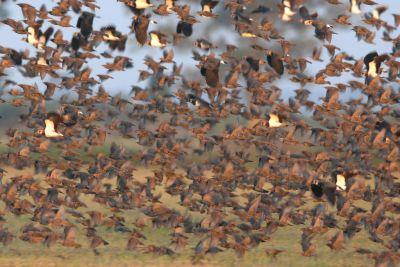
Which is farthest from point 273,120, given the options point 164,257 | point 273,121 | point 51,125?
point 51,125

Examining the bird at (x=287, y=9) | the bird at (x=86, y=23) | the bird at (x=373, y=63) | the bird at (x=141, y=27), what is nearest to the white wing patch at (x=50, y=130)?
the bird at (x=86, y=23)

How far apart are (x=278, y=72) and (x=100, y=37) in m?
4.37

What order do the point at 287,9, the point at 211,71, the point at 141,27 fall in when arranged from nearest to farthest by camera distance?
the point at 141,27 < the point at 211,71 < the point at 287,9

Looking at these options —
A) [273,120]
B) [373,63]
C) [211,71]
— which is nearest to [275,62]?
[273,120]

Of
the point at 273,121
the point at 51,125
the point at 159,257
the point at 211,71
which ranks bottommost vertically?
the point at 159,257

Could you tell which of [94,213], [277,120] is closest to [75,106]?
[94,213]

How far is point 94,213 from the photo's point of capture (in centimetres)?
2202

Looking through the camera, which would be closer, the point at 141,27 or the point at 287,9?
the point at 141,27

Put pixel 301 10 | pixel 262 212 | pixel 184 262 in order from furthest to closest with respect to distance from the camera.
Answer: pixel 301 10 → pixel 262 212 → pixel 184 262

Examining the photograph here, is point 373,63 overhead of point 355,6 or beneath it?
beneath

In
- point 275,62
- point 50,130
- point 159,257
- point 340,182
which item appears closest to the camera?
point 159,257

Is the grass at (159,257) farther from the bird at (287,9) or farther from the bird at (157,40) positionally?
the bird at (287,9)

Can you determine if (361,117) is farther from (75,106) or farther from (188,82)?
(75,106)

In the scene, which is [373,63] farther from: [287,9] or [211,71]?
[211,71]
